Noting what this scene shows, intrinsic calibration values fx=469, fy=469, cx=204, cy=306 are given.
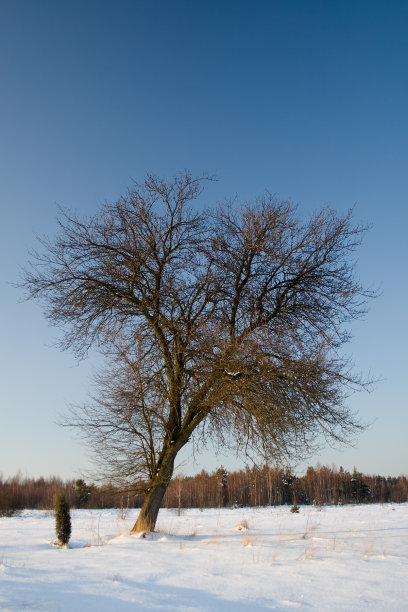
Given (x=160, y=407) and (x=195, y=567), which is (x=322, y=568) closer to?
(x=195, y=567)

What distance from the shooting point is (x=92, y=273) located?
37.3ft

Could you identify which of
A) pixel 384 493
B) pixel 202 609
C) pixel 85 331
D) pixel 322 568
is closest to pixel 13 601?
pixel 202 609

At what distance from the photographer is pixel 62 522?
1016 centimetres

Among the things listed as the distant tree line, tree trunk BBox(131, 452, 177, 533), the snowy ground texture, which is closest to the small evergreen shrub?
the snowy ground texture

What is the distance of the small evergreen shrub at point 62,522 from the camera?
33.1 feet

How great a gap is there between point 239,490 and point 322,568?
63.7 meters

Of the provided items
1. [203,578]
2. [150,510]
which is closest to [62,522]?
[150,510]

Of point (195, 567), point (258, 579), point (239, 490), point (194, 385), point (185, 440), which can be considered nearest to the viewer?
point (258, 579)

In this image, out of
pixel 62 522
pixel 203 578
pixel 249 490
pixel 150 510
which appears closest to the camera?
pixel 203 578

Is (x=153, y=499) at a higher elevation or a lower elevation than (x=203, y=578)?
higher

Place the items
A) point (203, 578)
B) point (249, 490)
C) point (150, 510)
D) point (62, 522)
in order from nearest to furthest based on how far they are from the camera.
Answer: point (203, 578) → point (62, 522) → point (150, 510) → point (249, 490)

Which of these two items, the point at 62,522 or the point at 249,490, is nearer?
the point at 62,522

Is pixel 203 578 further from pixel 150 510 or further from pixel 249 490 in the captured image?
pixel 249 490

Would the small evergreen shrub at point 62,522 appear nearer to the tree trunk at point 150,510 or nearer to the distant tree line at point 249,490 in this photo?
the tree trunk at point 150,510
